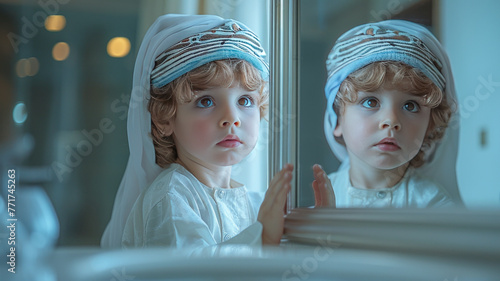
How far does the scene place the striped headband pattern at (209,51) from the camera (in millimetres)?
716

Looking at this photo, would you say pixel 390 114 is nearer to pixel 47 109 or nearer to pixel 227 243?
pixel 227 243

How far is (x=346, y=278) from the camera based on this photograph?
0.36m

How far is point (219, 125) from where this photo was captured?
2.34 ft

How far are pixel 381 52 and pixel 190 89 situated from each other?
28 cm

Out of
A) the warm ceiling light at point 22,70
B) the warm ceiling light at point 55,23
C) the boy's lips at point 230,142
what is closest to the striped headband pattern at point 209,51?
the boy's lips at point 230,142

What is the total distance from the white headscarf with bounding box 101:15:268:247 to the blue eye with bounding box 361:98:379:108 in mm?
216

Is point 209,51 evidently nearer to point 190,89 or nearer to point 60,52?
point 190,89

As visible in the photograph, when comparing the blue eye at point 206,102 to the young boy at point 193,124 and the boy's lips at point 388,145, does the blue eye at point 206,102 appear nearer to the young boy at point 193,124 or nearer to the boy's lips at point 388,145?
the young boy at point 193,124

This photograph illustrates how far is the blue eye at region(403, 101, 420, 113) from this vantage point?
1.71ft

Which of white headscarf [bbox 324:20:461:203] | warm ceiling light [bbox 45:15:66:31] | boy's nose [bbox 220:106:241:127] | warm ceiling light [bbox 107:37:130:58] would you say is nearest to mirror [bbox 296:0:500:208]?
white headscarf [bbox 324:20:461:203]

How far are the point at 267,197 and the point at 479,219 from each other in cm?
31

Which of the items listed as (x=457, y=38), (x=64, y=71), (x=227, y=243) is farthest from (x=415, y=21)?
(x=64, y=71)

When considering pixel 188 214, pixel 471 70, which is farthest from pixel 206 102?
pixel 471 70

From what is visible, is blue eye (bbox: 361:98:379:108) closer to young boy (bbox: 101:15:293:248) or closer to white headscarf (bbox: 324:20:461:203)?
white headscarf (bbox: 324:20:461:203)
